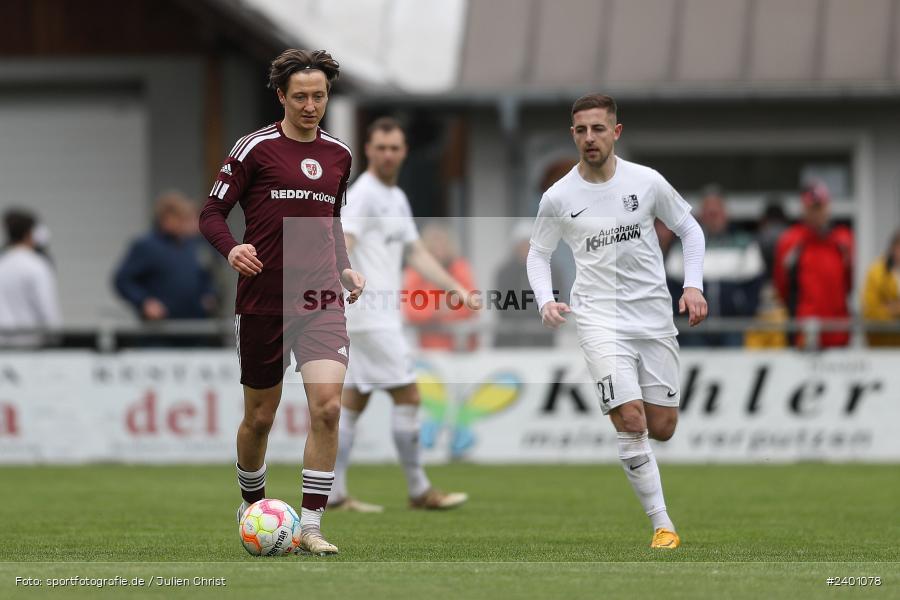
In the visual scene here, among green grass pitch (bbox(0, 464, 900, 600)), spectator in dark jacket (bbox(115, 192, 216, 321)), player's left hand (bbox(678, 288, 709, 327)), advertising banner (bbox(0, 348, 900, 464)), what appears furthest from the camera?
spectator in dark jacket (bbox(115, 192, 216, 321))

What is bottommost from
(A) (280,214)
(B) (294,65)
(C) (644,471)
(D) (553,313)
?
(C) (644,471)

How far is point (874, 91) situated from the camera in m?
19.2

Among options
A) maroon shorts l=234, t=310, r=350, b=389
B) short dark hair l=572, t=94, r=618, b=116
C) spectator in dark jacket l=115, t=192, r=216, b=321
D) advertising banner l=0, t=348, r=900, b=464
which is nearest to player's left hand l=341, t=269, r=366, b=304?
maroon shorts l=234, t=310, r=350, b=389

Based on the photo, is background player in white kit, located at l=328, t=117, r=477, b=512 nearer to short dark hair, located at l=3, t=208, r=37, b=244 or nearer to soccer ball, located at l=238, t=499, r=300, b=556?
soccer ball, located at l=238, t=499, r=300, b=556

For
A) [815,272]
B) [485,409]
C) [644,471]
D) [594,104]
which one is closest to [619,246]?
[594,104]

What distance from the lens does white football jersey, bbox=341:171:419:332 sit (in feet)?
37.3

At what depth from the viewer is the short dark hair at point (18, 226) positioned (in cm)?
1706

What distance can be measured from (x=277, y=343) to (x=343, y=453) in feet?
11.4

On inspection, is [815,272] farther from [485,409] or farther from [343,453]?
[343,453]

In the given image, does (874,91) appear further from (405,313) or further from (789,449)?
(405,313)

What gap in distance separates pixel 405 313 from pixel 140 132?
737cm

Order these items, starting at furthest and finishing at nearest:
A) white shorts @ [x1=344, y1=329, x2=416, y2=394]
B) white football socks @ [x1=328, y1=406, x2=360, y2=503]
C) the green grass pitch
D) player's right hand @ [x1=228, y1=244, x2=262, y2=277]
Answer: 1. white football socks @ [x1=328, y1=406, x2=360, y2=503]
2. white shorts @ [x1=344, y1=329, x2=416, y2=394]
3. player's right hand @ [x1=228, y1=244, x2=262, y2=277]
4. the green grass pitch

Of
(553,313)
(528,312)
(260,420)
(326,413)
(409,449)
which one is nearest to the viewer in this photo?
(326,413)

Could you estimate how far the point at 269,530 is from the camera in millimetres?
7996
